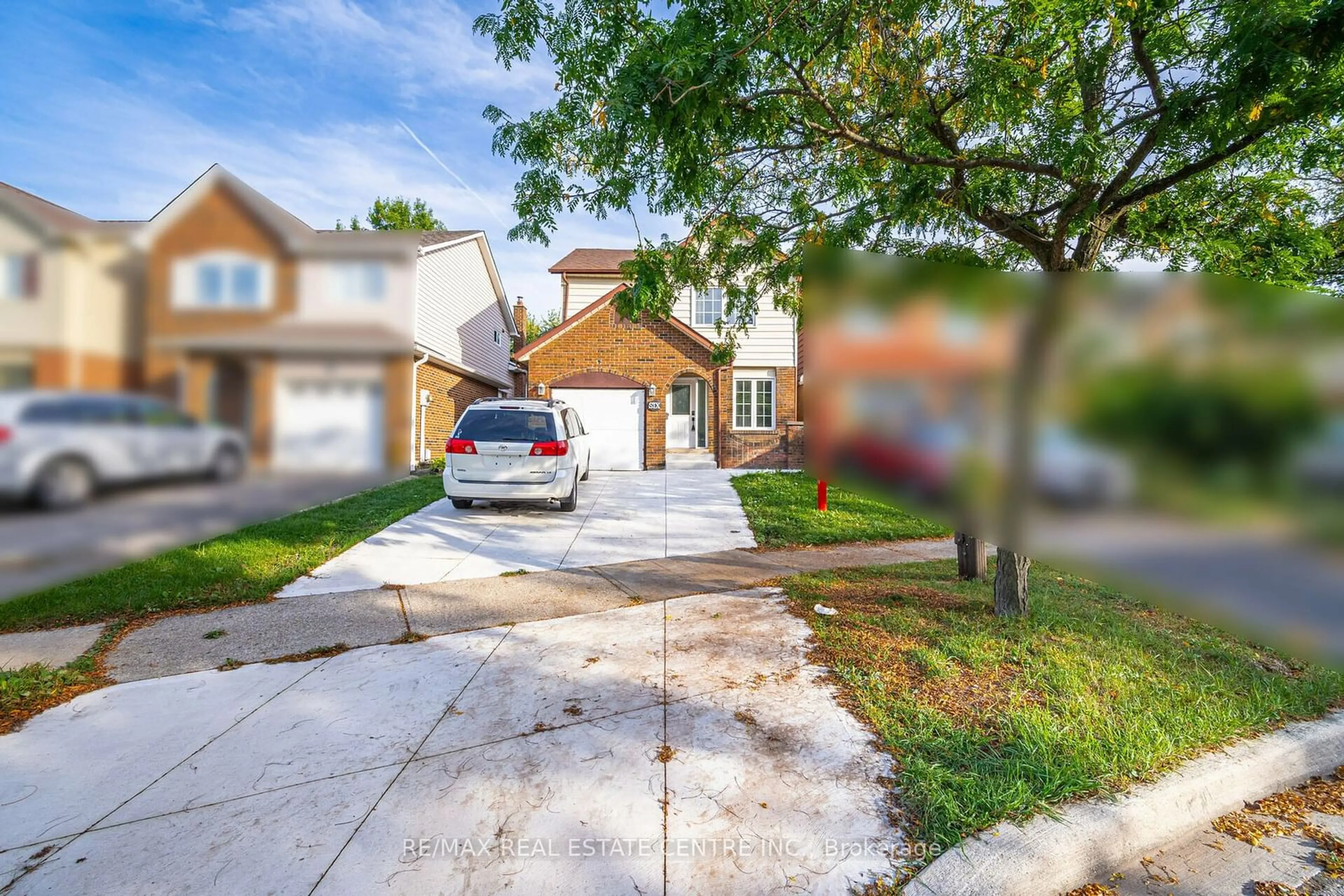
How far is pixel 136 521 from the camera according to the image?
582 millimetres

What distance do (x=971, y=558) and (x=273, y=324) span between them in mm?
6133

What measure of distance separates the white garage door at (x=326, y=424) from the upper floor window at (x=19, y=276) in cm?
18

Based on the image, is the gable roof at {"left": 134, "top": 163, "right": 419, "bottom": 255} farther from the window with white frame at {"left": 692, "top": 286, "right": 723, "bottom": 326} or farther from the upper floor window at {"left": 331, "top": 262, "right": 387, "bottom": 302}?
the window with white frame at {"left": 692, "top": 286, "right": 723, "bottom": 326}

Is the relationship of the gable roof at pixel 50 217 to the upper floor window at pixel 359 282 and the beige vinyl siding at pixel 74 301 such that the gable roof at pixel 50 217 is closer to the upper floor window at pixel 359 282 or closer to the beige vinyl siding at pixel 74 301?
the beige vinyl siding at pixel 74 301

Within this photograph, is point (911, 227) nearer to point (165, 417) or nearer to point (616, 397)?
point (165, 417)

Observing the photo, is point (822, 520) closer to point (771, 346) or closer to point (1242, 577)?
point (1242, 577)

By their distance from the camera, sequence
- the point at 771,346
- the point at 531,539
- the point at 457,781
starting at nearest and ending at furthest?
the point at 457,781 < the point at 531,539 < the point at 771,346

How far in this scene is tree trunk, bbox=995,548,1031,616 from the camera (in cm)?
437

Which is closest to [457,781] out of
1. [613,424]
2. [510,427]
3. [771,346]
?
[510,427]

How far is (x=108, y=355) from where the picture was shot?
52cm

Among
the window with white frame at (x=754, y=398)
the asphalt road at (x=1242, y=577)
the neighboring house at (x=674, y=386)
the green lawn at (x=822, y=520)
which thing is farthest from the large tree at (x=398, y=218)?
the window with white frame at (x=754, y=398)

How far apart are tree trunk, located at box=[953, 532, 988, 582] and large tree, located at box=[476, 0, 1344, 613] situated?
49.5 inches

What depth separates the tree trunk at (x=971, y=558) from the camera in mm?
5664

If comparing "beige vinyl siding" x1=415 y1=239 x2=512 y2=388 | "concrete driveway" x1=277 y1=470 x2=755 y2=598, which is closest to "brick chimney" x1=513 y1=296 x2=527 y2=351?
"beige vinyl siding" x1=415 y1=239 x2=512 y2=388
